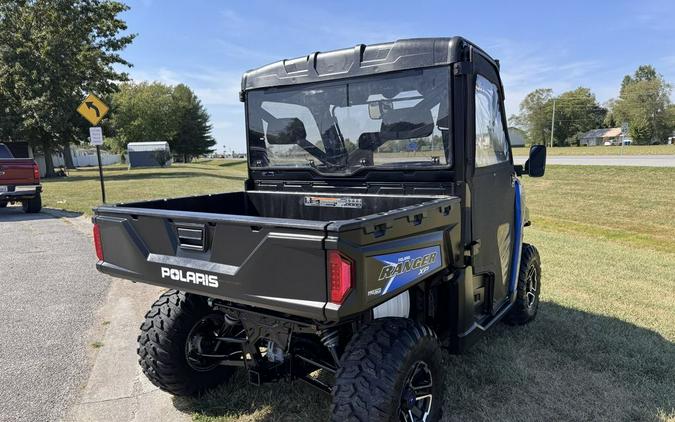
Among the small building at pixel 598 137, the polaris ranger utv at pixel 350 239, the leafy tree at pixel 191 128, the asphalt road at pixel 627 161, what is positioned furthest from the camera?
the small building at pixel 598 137

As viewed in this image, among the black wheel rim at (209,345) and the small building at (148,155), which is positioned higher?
the small building at (148,155)

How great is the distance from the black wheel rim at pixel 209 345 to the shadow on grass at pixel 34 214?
10160 millimetres

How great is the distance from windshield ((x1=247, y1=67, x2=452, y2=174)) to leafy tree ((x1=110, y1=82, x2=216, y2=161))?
5604 cm

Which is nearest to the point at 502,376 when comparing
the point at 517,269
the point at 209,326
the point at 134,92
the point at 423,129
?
the point at 517,269

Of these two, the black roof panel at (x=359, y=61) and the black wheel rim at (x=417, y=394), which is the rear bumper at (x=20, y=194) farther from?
the black wheel rim at (x=417, y=394)

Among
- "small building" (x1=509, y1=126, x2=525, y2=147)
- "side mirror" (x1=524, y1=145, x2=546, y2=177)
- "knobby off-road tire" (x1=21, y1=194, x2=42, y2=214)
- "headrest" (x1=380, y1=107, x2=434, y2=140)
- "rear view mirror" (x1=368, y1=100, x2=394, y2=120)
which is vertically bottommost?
"knobby off-road tire" (x1=21, y1=194, x2=42, y2=214)

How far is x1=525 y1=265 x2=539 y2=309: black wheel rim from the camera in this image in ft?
13.8

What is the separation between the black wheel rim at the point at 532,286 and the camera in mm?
4207

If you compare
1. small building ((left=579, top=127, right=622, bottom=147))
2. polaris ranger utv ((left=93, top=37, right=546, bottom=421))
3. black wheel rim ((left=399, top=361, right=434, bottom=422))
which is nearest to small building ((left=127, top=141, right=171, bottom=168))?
polaris ranger utv ((left=93, top=37, right=546, bottom=421))

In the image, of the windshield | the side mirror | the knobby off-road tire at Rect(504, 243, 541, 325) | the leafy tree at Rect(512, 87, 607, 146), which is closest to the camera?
the windshield

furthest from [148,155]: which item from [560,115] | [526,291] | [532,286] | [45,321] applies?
[560,115]

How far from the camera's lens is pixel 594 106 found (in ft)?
278

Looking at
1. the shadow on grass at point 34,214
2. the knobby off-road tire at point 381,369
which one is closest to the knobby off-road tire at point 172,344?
the knobby off-road tire at point 381,369

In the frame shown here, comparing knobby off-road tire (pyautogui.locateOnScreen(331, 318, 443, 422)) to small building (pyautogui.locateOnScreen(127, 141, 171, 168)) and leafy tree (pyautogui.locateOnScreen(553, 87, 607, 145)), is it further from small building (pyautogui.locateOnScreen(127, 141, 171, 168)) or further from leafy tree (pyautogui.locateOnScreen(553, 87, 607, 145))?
leafy tree (pyautogui.locateOnScreen(553, 87, 607, 145))
